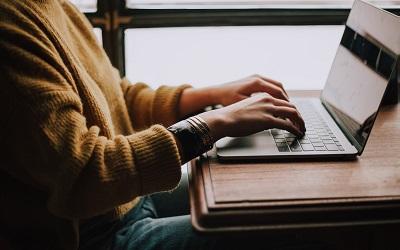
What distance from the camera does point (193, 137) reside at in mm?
799

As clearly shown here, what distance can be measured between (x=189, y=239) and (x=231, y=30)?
2.90 feet

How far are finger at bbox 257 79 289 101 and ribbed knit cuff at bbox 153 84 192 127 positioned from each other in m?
0.22

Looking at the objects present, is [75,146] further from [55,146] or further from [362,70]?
[362,70]

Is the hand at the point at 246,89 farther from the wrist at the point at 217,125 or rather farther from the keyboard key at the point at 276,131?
the wrist at the point at 217,125

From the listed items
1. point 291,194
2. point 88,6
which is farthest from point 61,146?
point 88,6

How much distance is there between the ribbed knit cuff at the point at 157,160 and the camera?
74cm

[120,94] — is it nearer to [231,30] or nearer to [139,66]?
[139,66]

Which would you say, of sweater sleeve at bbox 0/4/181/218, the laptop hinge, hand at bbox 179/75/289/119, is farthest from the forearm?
the laptop hinge

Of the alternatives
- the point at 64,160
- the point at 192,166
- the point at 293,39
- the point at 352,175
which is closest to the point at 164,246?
the point at 192,166

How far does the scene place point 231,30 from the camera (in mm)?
1494

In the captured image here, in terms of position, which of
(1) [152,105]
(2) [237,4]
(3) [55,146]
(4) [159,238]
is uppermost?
(2) [237,4]

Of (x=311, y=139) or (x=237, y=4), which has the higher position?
(x=237, y=4)

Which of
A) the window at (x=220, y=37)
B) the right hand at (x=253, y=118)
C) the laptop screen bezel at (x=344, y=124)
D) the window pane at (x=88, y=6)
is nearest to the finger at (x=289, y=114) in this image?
the right hand at (x=253, y=118)

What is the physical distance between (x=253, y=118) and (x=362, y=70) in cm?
31
